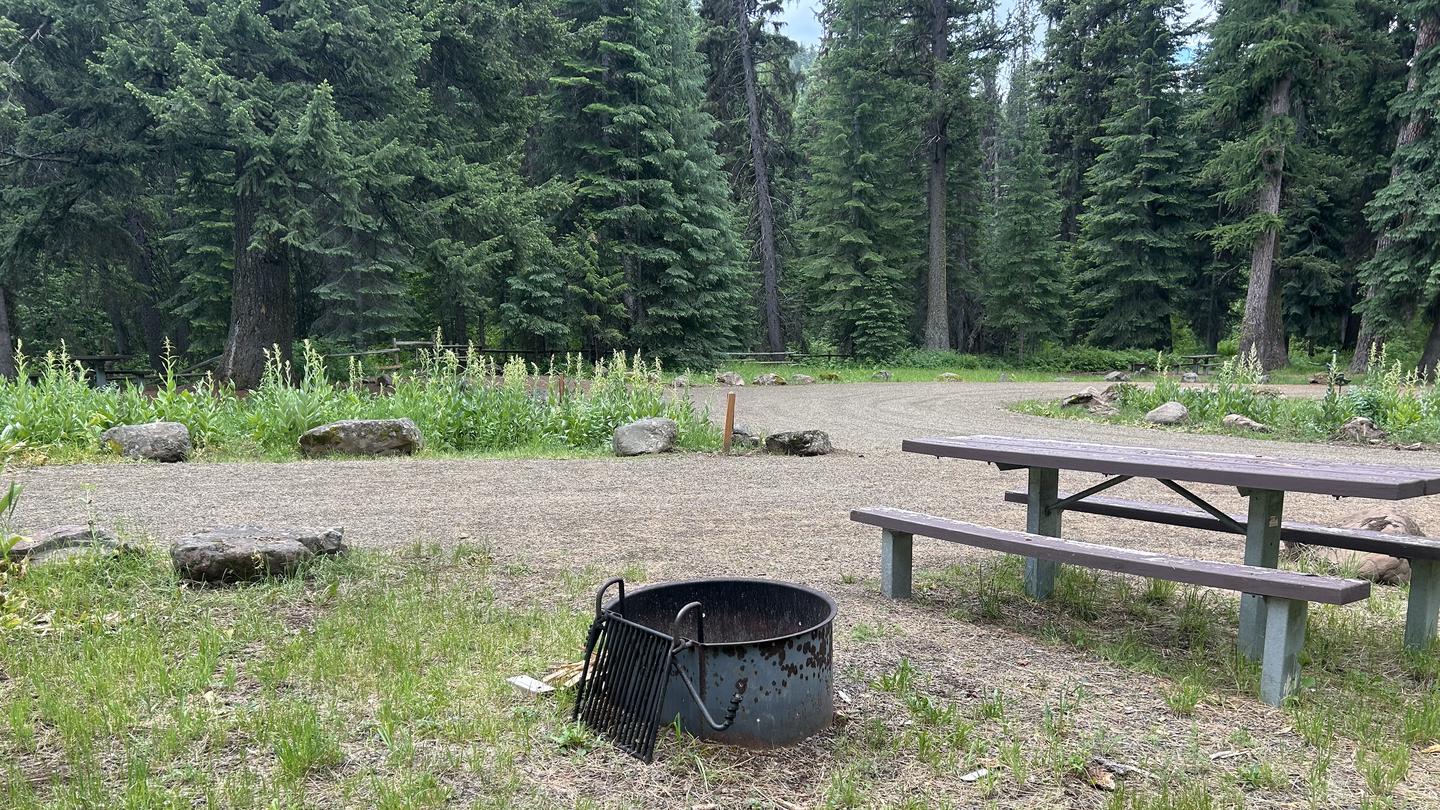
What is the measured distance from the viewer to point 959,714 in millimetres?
3020

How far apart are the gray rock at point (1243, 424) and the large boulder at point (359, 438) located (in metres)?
10.9

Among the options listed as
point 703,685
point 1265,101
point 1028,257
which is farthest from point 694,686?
point 1028,257

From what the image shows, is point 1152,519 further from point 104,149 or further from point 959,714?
point 104,149

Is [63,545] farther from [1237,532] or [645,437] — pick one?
[1237,532]

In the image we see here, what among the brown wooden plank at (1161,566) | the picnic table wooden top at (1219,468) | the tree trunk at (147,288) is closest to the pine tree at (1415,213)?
the picnic table wooden top at (1219,468)

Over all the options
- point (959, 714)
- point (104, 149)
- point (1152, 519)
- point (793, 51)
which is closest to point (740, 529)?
point (1152, 519)

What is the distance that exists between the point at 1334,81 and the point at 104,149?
27294 mm

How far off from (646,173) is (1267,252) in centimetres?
1624

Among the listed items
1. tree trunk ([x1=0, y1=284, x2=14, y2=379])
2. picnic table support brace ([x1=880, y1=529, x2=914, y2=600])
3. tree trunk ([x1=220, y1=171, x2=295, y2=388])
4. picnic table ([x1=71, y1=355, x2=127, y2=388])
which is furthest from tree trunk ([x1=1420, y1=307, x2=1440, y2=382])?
tree trunk ([x1=0, y1=284, x2=14, y2=379])

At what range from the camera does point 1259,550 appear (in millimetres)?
3609

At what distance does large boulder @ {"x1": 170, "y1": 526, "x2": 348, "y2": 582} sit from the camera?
424 cm

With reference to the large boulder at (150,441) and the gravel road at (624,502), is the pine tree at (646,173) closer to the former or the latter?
the gravel road at (624,502)

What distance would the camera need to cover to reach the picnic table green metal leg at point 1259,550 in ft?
11.7

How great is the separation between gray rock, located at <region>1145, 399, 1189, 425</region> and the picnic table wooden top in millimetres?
9521
